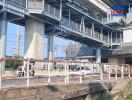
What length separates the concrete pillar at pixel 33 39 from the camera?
3841 cm

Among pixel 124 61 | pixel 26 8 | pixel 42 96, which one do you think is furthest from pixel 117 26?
pixel 42 96

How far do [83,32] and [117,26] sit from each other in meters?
12.5

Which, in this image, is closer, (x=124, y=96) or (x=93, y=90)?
(x=93, y=90)

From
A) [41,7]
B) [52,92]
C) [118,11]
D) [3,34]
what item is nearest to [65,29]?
[41,7]

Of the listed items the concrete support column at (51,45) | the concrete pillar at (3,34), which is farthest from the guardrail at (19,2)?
the concrete support column at (51,45)

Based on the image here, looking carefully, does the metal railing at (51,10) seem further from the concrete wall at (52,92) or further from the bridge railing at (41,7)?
the concrete wall at (52,92)

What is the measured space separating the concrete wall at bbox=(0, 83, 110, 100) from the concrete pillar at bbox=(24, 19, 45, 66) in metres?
22.9

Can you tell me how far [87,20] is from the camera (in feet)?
170

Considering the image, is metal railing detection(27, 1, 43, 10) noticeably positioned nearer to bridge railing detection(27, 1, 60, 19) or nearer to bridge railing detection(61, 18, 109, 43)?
bridge railing detection(27, 1, 60, 19)

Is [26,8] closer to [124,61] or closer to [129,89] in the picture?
[129,89]

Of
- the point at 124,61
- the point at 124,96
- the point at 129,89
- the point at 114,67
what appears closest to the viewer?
the point at 124,96

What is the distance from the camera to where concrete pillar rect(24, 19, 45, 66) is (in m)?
38.4

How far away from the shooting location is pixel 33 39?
→ 38344mm

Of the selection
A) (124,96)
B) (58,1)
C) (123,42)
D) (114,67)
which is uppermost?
(58,1)
